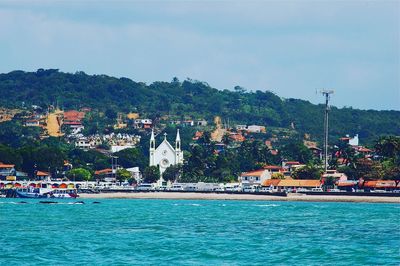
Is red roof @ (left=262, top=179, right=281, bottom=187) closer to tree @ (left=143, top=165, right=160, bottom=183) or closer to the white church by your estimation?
tree @ (left=143, top=165, right=160, bottom=183)

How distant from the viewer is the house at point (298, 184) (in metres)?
126

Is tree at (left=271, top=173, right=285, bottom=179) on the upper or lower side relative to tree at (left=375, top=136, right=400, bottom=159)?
lower

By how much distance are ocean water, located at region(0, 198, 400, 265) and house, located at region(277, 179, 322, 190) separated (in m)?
51.8

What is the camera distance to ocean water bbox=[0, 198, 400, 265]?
4231cm

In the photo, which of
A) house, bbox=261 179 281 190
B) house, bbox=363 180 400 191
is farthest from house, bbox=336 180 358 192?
house, bbox=261 179 281 190

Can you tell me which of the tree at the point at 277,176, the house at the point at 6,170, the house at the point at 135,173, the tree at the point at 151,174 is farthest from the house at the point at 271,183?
the house at the point at 6,170

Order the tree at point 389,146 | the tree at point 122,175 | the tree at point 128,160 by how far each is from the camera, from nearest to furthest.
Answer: the tree at point 389,146
the tree at point 122,175
the tree at point 128,160

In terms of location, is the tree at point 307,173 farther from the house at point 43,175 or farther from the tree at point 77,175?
the house at point 43,175

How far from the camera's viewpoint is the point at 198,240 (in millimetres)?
50438

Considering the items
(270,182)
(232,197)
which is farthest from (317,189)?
(270,182)

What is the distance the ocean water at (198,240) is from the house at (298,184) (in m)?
51.8

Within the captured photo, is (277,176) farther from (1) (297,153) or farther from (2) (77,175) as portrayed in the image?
(2) (77,175)

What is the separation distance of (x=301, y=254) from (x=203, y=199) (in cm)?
7781

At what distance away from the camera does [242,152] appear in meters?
162
